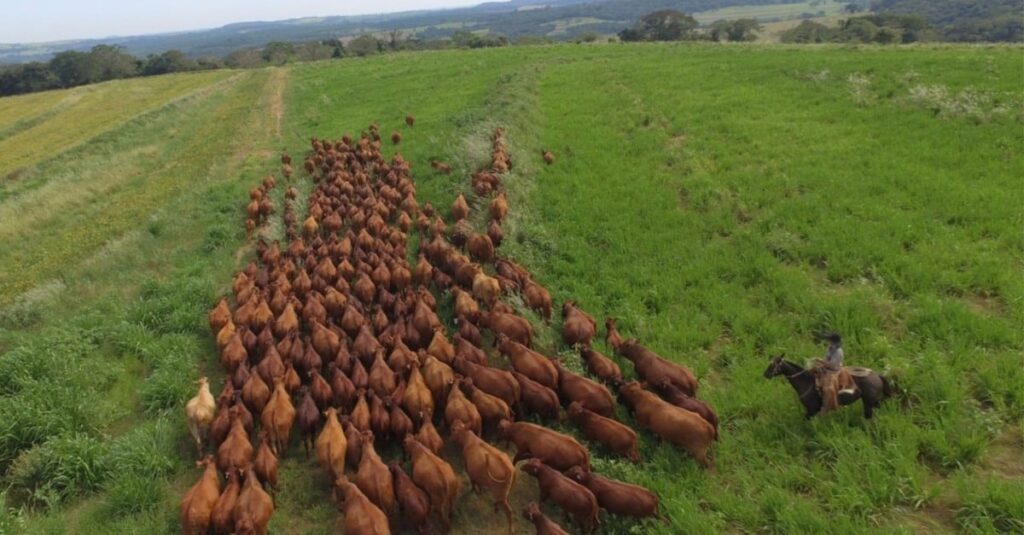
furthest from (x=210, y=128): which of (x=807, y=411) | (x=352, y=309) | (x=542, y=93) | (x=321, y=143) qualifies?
(x=807, y=411)

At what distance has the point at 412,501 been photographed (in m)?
5.89

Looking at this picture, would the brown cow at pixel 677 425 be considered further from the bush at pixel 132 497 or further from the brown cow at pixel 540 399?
the bush at pixel 132 497

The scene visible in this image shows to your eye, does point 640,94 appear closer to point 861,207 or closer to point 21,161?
point 861,207

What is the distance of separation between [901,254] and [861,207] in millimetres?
2172

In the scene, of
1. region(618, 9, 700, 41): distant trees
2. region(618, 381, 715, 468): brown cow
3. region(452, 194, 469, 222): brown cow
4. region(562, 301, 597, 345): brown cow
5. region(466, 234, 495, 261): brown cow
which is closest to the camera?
region(618, 381, 715, 468): brown cow

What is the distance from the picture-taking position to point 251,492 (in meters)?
5.97

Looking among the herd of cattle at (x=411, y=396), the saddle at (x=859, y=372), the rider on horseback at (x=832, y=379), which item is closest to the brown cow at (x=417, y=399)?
the herd of cattle at (x=411, y=396)

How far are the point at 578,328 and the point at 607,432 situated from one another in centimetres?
215

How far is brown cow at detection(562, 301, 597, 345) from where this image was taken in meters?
8.41

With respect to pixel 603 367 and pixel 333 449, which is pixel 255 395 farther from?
pixel 603 367

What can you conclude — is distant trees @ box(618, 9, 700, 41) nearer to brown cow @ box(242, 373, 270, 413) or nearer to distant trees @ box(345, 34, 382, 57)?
distant trees @ box(345, 34, 382, 57)

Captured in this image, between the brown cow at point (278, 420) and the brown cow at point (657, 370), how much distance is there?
169 inches

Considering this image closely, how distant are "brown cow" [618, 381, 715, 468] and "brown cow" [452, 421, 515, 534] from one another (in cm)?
161

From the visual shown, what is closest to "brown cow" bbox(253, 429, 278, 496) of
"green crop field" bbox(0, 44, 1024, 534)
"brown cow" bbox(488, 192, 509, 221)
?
"green crop field" bbox(0, 44, 1024, 534)
